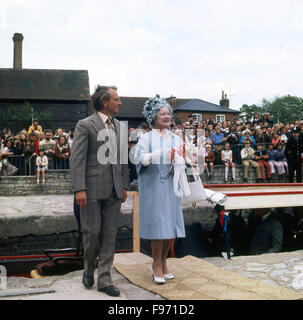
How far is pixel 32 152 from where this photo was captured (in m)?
14.0

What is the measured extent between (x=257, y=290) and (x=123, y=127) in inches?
84.8

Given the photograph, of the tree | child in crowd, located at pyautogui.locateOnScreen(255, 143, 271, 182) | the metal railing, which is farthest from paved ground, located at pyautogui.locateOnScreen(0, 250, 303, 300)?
the tree

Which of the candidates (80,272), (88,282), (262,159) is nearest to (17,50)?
(262,159)

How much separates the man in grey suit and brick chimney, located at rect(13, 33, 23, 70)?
33.3 m

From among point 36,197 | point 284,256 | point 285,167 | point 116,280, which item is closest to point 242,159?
point 285,167

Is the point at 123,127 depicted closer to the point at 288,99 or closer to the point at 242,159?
the point at 242,159

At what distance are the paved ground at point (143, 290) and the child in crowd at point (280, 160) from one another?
9.77 m

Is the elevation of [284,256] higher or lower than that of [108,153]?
lower

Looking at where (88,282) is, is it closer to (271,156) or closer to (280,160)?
(271,156)

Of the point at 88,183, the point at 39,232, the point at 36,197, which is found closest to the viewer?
the point at 88,183

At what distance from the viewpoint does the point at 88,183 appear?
12.6ft

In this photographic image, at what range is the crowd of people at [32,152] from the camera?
13.9 metres

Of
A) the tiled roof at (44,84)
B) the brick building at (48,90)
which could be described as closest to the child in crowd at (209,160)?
the brick building at (48,90)

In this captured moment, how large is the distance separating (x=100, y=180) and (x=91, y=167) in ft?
0.52
